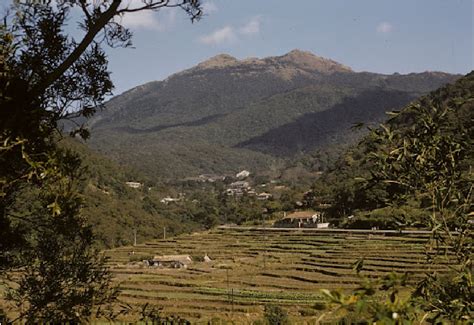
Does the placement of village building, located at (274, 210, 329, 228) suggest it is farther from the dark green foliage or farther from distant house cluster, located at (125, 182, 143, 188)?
the dark green foliage

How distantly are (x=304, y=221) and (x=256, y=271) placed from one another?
27.9m

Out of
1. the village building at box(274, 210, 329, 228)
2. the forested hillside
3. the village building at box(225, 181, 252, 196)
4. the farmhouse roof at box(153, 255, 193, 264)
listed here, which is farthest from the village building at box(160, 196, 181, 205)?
the forested hillside

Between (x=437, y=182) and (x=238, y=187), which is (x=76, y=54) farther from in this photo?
(x=238, y=187)

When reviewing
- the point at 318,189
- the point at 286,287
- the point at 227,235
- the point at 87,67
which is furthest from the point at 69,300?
the point at 318,189

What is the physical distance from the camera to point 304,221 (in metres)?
66.8

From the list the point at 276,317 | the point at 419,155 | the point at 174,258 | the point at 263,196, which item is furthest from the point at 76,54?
the point at 263,196

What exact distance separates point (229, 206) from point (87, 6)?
91495mm

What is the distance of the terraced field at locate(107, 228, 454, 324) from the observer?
29.2 metres

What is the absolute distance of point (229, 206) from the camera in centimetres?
9581

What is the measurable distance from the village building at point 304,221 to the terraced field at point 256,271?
22.5ft

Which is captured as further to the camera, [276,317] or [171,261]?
[171,261]

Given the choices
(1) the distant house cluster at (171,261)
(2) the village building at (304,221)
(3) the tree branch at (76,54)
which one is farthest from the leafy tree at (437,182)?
(2) the village building at (304,221)

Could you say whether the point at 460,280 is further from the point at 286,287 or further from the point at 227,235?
the point at 227,235

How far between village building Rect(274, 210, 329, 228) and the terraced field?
686 centimetres
